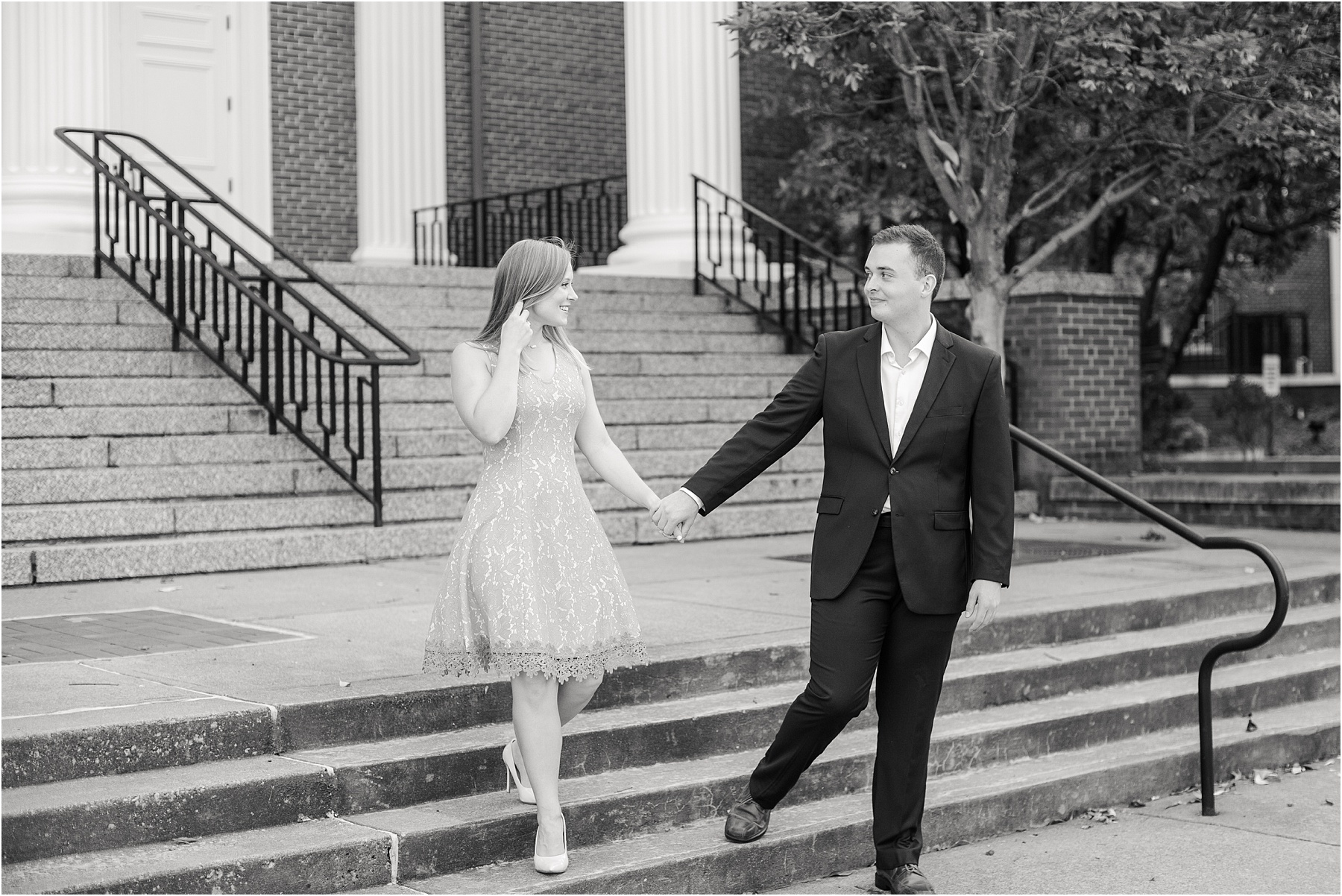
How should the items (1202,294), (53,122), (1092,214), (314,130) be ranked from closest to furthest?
(1092,214) → (53,122) → (314,130) → (1202,294)

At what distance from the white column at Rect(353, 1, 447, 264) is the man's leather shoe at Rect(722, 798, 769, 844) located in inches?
472

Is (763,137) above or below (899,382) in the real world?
above

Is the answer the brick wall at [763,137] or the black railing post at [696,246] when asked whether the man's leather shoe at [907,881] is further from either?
the brick wall at [763,137]

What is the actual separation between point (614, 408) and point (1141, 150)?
3.97 meters

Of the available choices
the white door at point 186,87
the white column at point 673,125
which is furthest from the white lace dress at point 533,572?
the white door at point 186,87

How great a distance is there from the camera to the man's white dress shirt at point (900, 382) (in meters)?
4.54

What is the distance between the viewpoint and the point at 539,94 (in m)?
18.6

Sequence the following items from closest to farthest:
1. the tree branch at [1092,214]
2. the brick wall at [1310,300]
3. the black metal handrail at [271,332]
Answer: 1. the black metal handrail at [271,332]
2. the tree branch at [1092,214]
3. the brick wall at [1310,300]

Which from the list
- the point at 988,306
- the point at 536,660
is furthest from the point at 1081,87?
the point at 536,660

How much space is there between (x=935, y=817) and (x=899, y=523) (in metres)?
1.48

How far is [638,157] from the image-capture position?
14305mm

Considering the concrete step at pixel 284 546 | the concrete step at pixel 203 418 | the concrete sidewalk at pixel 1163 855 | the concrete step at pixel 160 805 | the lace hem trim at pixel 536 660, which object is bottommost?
the concrete sidewalk at pixel 1163 855

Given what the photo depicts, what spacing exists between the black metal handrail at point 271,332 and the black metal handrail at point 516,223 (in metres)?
4.58

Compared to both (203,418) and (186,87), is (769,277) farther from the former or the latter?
(186,87)
